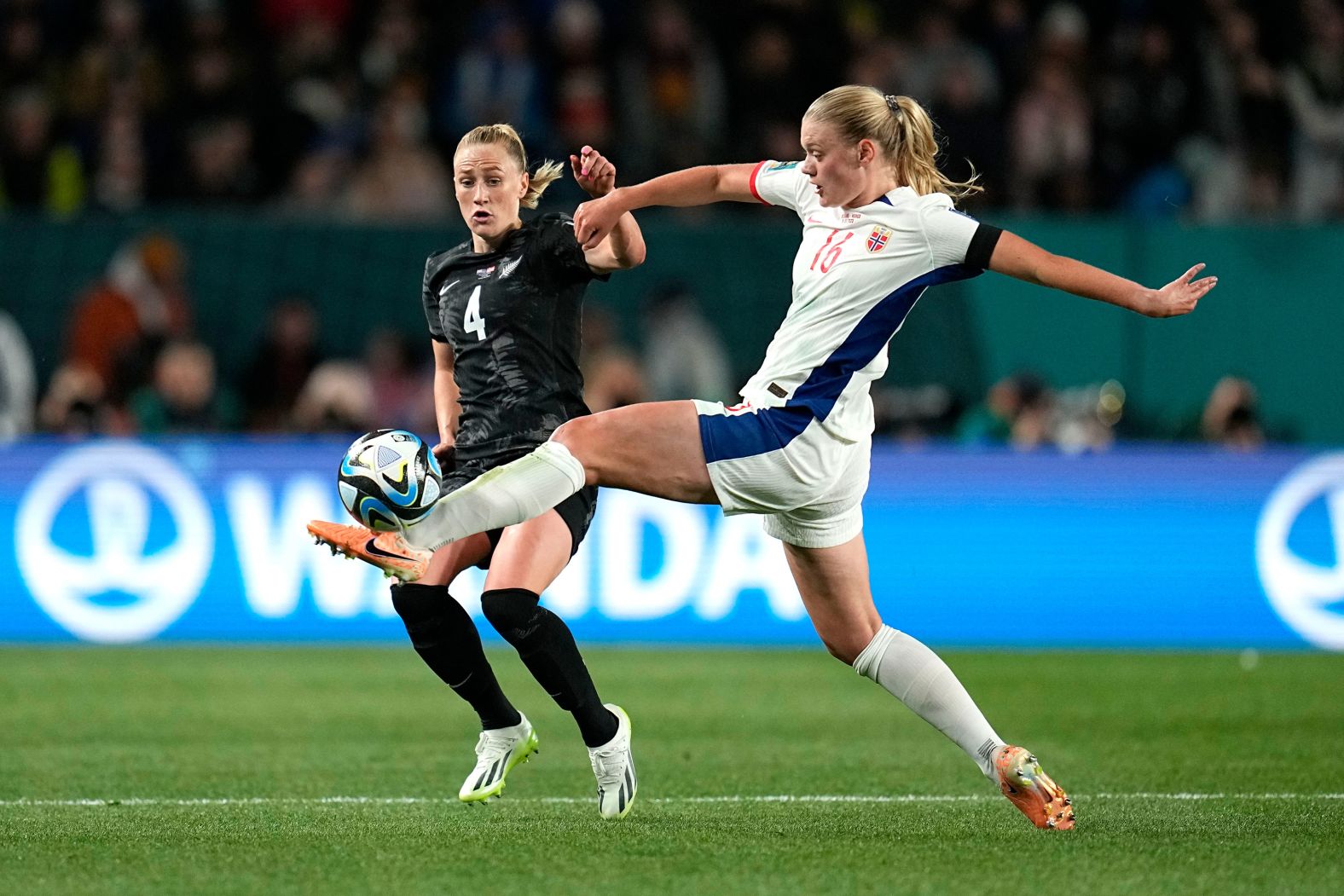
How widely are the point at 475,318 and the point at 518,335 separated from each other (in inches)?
5.8

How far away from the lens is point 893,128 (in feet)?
17.0

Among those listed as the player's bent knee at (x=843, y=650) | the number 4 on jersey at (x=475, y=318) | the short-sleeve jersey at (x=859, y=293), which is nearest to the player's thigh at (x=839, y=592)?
the player's bent knee at (x=843, y=650)

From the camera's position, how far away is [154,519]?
10.4 m

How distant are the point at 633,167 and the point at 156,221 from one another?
3341 millimetres

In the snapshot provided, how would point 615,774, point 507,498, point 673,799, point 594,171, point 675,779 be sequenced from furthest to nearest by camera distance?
point 675,779 < point 673,799 < point 615,774 < point 594,171 < point 507,498

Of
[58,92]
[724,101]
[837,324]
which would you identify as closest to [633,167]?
[724,101]

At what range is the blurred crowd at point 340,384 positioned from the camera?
1179 centimetres

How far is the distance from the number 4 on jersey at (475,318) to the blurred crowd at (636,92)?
731 cm

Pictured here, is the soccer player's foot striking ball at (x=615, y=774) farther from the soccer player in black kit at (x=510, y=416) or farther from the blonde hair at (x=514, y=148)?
the blonde hair at (x=514, y=148)

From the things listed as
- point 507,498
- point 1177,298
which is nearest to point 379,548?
point 507,498

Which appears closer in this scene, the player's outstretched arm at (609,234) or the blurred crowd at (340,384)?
the player's outstretched arm at (609,234)

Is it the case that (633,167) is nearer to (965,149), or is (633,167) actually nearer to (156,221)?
(965,149)

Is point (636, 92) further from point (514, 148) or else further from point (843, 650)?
point (843, 650)

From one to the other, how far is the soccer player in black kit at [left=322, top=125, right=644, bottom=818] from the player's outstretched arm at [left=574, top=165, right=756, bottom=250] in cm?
18
